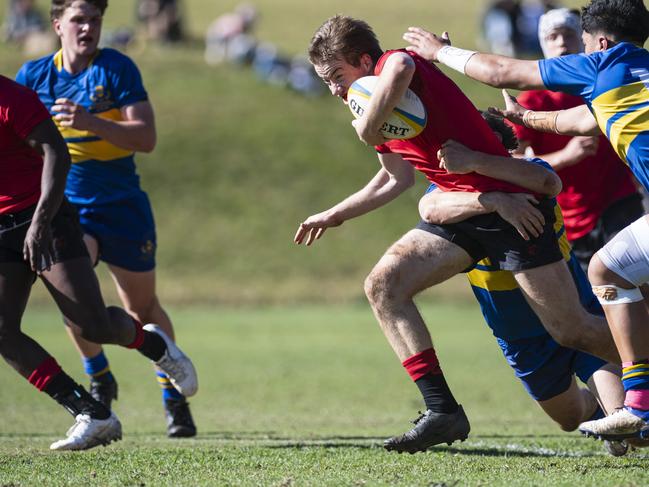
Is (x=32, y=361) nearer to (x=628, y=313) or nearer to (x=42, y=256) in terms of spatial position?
(x=42, y=256)

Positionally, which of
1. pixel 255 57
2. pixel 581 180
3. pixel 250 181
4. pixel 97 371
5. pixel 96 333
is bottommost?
pixel 250 181

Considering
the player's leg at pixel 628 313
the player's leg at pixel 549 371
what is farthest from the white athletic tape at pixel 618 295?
the player's leg at pixel 549 371

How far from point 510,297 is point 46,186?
2600 millimetres

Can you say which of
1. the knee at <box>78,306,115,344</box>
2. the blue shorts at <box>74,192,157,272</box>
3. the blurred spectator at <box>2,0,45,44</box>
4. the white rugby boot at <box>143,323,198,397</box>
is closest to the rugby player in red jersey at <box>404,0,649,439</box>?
the knee at <box>78,306,115,344</box>

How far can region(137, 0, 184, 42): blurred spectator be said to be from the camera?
32.0m

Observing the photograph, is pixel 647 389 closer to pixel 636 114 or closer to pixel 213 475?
pixel 636 114

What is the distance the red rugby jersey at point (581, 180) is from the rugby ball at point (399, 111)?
2.27 metres

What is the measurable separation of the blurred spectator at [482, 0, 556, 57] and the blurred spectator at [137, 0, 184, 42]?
9.62 meters

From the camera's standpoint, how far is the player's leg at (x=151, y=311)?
737 cm

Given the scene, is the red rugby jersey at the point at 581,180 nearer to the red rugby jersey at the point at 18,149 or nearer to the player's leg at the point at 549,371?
the player's leg at the point at 549,371

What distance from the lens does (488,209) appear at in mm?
5223

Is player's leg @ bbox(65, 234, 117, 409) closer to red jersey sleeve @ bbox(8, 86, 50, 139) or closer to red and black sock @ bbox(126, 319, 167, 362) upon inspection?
red and black sock @ bbox(126, 319, 167, 362)

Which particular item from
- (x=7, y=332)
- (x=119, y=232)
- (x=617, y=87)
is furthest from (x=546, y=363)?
(x=119, y=232)

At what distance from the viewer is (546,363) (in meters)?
5.89
